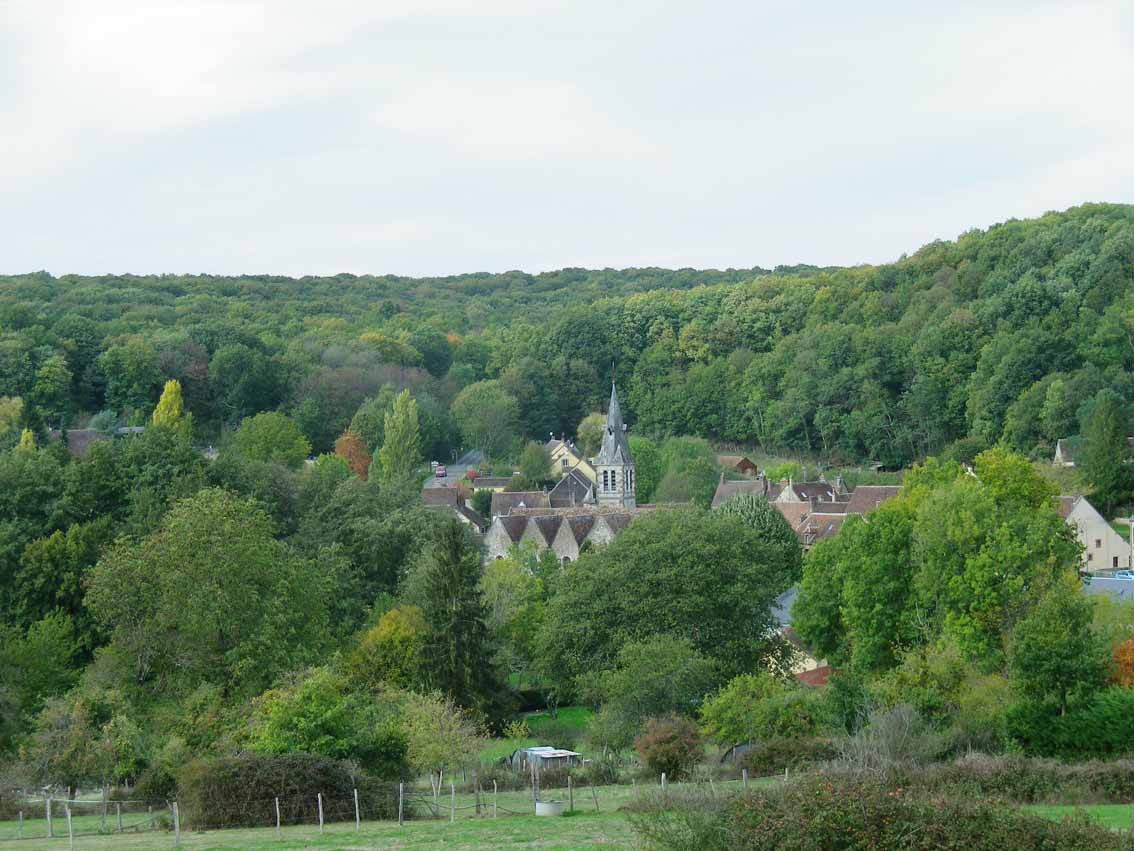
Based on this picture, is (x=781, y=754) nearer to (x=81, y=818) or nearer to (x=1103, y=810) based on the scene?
(x=1103, y=810)

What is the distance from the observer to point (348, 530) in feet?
165

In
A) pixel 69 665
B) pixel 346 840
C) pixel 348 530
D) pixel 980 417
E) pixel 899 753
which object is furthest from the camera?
pixel 980 417

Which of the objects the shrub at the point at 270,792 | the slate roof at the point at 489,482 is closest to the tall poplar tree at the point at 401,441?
the slate roof at the point at 489,482

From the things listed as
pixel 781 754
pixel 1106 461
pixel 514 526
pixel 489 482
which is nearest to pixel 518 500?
pixel 489 482

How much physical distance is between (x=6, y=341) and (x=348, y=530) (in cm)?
5010

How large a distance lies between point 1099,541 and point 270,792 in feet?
143

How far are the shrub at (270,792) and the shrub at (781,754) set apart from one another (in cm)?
680

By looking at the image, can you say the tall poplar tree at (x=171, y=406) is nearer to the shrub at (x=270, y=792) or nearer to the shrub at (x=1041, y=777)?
the shrub at (x=270, y=792)

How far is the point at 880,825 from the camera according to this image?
1393cm

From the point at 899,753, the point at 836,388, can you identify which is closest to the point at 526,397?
the point at 836,388

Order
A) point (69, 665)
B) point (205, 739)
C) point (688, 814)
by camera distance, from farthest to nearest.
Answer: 1. point (69, 665)
2. point (205, 739)
3. point (688, 814)

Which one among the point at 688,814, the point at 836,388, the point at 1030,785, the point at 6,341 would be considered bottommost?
the point at 1030,785

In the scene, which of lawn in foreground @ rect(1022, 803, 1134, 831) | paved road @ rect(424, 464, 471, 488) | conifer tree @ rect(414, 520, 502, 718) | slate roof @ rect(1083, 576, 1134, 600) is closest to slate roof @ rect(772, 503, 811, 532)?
slate roof @ rect(1083, 576, 1134, 600)

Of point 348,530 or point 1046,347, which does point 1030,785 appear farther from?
point 1046,347
